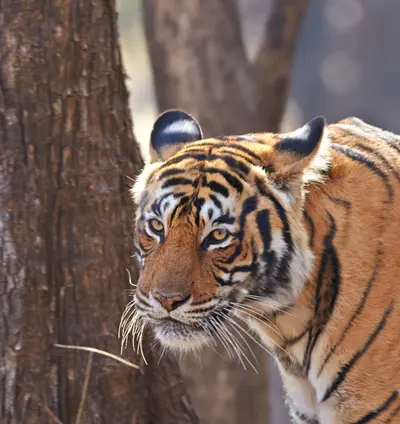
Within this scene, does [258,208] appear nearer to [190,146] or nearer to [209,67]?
[190,146]

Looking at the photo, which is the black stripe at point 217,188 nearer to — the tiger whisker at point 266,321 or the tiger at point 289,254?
the tiger at point 289,254

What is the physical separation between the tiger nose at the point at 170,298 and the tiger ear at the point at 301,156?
496 mm

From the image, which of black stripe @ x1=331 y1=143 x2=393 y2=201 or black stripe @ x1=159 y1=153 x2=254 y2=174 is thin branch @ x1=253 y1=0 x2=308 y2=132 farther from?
black stripe @ x1=159 y1=153 x2=254 y2=174

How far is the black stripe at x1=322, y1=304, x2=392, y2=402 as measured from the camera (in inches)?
131

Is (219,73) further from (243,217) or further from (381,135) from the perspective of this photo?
→ (243,217)

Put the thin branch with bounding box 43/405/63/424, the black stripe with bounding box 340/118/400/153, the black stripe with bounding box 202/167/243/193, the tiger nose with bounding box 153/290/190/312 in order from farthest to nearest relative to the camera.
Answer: the thin branch with bounding box 43/405/63/424 < the black stripe with bounding box 340/118/400/153 < the black stripe with bounding box 202/167/243/193 < the tiger nose with bounding box 153/290/190/312

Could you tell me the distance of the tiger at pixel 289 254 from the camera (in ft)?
10.6

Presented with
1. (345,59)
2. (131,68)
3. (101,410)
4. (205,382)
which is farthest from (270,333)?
(131,68)

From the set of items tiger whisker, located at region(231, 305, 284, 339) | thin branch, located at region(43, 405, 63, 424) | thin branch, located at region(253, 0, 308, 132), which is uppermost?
thin branch, located at region(253, 0, 308, 132)

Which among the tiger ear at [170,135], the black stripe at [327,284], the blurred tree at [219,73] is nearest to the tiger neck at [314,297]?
the black stripe at [327,284]

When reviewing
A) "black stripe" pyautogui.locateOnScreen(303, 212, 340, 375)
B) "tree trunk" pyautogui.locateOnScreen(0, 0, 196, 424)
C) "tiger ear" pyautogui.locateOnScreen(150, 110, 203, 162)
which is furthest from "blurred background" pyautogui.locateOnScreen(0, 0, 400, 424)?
"black stripe" pyautogui.locateOnScreen(303, 212, 340, 375)

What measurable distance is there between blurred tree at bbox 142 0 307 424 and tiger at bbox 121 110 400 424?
309cm

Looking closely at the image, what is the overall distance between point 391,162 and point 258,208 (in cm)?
61

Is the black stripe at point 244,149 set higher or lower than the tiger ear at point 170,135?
lower
